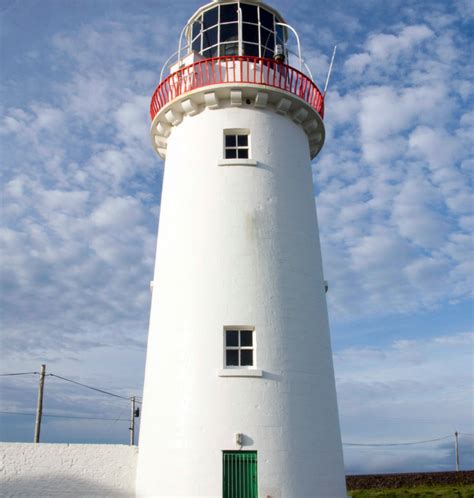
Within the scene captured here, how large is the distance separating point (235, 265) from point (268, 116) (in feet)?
14.5

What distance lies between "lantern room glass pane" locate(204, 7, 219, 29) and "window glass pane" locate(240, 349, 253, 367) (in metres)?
9.91

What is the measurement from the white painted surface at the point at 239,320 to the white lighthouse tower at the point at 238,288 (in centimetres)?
3

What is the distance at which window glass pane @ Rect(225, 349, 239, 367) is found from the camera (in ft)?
43.5

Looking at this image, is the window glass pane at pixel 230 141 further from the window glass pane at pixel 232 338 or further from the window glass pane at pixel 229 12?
the window glass pane at pixel 232 338

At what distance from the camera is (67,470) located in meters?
13.7

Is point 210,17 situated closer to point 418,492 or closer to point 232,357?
point 232,357

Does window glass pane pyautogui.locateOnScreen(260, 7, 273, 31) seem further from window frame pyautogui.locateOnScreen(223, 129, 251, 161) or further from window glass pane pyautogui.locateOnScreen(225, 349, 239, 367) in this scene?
window glass pane pyautogui.locateOnScreen(225, 349, 239, 367)

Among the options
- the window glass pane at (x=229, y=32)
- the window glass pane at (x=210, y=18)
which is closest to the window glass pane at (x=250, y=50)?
the window glass pane at (x=229, y=32)

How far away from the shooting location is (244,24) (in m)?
17.0

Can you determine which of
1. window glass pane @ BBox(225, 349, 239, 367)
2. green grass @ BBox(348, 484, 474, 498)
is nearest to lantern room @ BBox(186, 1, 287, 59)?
window glass pane @ BBox(225, 349, 239, 367)

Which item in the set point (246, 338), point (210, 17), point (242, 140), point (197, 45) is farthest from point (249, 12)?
point (246, 338)

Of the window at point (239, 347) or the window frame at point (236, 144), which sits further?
the window frame at point (236, 144)

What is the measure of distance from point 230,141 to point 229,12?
4.42 metres

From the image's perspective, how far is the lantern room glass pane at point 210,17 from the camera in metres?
17.3
